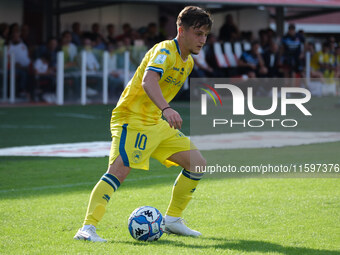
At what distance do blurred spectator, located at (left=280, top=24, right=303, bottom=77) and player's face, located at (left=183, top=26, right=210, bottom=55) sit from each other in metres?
19.0

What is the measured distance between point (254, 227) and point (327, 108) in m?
15.1

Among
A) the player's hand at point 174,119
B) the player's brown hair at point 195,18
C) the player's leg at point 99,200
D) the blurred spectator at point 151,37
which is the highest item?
the blurred spectator at point 151,37

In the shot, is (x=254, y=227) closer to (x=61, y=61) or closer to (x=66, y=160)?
(x=66, y=160)

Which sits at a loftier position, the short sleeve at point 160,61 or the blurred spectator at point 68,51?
the blurred spectator at point 68,51

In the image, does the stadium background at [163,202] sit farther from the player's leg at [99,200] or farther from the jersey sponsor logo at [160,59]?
the jersey sponsor logo at [160,59]

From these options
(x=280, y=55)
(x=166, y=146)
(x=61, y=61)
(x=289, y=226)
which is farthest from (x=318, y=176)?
(x=280, y=55)

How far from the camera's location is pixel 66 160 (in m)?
10.1

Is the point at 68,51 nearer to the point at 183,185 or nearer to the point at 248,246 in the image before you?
the point at 183,185

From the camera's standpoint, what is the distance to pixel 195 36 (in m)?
5.46

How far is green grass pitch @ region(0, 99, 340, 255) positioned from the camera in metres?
5.25

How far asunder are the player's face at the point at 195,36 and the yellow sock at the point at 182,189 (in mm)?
1031

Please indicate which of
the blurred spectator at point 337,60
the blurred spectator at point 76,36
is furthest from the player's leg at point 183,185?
the blurred spectator at point 337,60

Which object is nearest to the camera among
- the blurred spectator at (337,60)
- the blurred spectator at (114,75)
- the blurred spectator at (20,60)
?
the blurred spectator at (20,60)

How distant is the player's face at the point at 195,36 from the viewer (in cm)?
544
